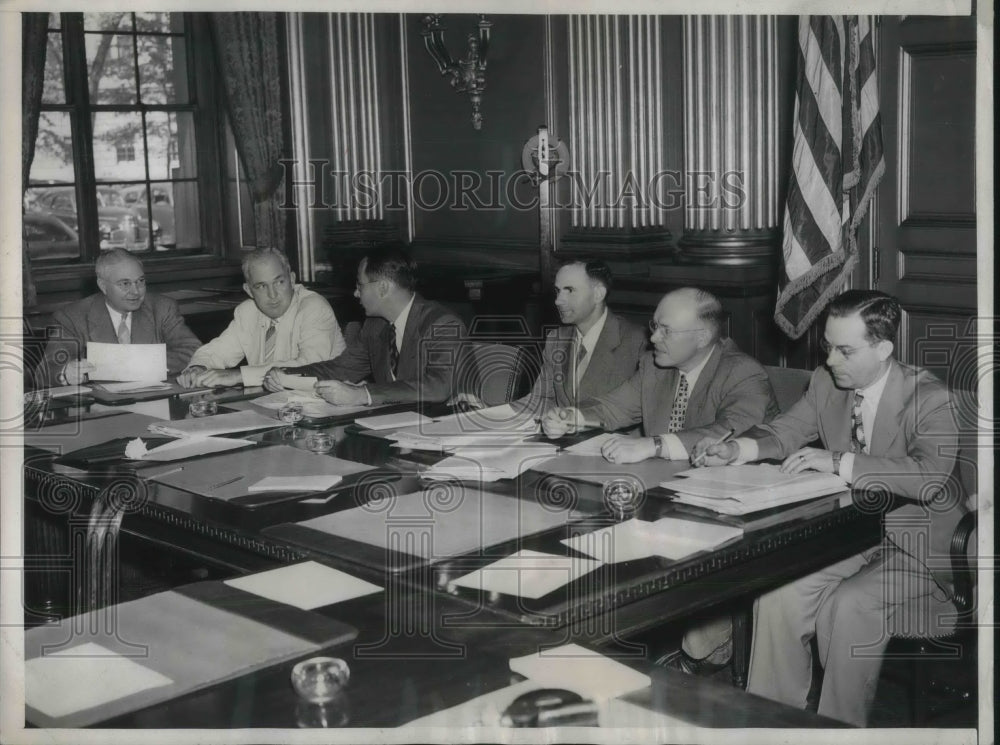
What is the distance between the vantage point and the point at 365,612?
6.33 feet

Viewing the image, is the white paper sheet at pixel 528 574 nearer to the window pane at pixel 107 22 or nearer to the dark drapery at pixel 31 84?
the dark drapery at pixel 31 84

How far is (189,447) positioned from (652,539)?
147 cm

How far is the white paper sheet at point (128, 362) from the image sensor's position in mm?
4254

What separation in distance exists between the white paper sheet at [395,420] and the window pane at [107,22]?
13.9 feet

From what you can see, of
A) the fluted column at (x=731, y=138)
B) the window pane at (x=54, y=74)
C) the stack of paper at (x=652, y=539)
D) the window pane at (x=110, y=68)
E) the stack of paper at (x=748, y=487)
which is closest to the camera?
the stack of paper at (x=652, y=539)

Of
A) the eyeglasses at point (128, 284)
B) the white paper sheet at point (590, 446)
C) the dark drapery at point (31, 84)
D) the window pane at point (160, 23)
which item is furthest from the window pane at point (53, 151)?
the white paper sheet at point (590, 446)

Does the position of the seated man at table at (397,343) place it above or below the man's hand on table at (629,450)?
above

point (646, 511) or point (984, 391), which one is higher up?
point (984, 391)

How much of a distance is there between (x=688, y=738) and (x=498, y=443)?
155 cm

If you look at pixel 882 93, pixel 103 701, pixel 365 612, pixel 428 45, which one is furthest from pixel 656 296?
pixel 103 701

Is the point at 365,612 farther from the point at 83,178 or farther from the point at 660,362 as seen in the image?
the point at 83,178

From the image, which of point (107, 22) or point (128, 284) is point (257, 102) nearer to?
point (107, 22)

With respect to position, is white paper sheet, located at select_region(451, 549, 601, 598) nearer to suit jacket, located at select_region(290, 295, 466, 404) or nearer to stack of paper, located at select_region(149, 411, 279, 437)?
stack of paper, located at select_region(149, 411, 279, 437)

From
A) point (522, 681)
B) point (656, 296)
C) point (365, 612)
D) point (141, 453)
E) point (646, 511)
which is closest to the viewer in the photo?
point (522, 681)
